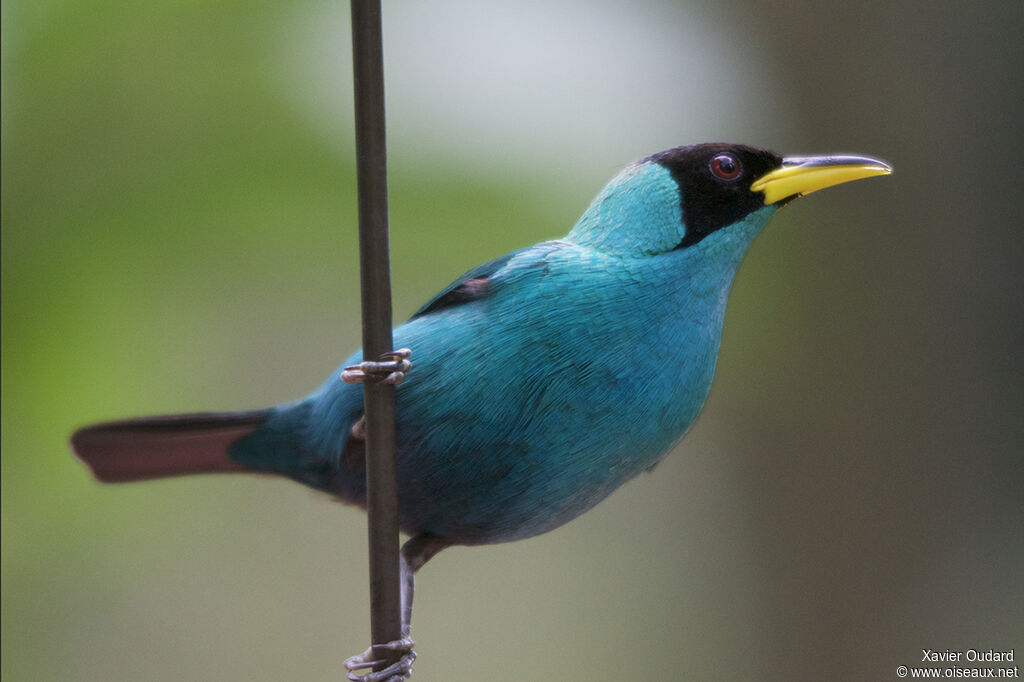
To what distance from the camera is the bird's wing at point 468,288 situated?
1737mm

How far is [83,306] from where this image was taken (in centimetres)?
323

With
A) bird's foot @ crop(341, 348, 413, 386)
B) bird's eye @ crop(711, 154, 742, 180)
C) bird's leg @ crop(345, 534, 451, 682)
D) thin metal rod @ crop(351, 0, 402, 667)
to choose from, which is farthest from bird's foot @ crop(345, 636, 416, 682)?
bird's eye @ crop(711, 154, 742, 180)

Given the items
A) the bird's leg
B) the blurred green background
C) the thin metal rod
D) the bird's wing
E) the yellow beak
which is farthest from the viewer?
the blurred green background

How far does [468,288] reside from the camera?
5.74 feet

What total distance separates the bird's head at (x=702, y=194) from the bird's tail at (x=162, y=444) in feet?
2.50

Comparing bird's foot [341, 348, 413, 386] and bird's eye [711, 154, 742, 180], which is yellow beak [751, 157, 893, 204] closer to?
bird's eye [711, 154, 742, 180]

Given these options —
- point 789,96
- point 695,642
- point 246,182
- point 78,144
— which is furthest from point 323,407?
point 695,642

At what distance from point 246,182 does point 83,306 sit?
0.61 meters

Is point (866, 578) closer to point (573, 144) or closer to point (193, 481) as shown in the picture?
point (573, 144)

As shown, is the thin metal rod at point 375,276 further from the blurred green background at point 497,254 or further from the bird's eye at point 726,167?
the blurred green background at point 497,254

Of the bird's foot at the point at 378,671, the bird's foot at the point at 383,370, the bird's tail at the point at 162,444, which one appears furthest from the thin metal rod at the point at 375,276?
the bird's tail at the point at 162,444

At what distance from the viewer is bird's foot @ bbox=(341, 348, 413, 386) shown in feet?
4.59

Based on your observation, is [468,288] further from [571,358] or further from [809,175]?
[809,175]

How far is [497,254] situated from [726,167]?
1506 millimetres
